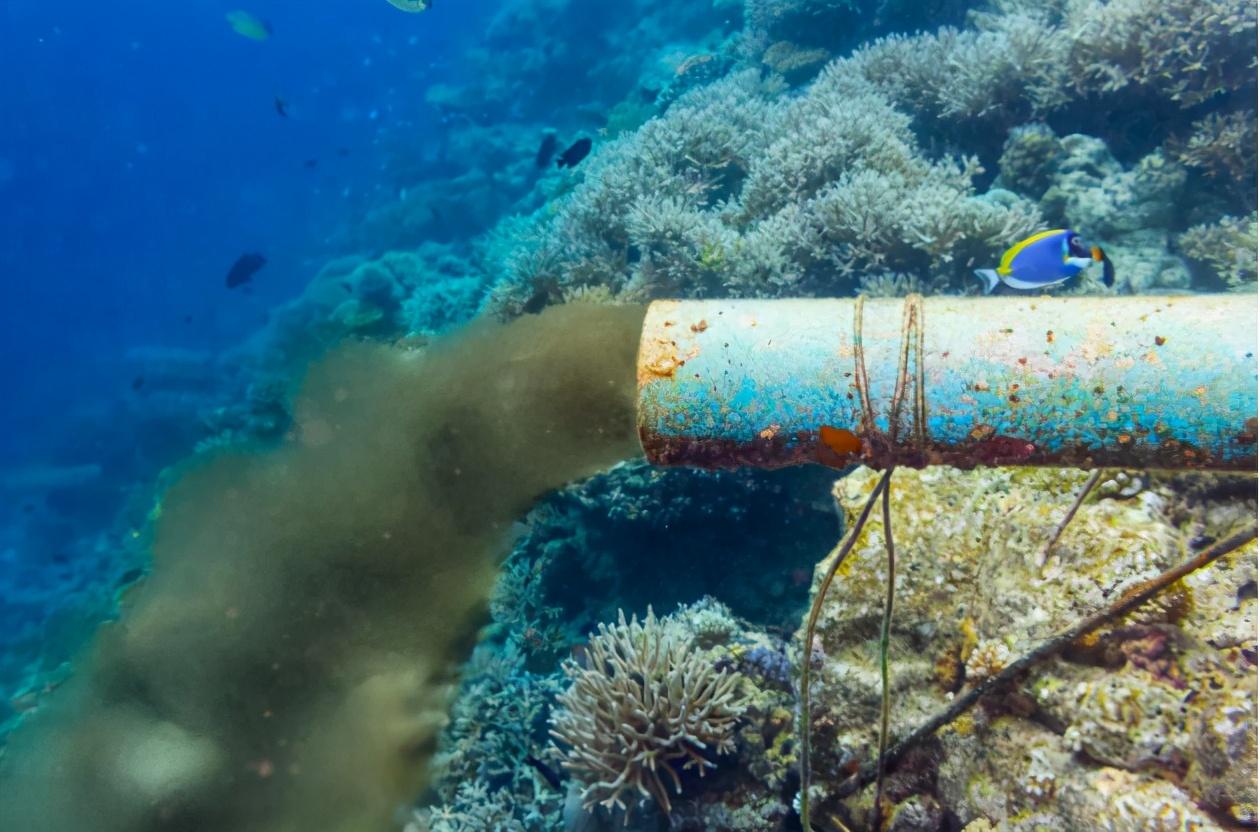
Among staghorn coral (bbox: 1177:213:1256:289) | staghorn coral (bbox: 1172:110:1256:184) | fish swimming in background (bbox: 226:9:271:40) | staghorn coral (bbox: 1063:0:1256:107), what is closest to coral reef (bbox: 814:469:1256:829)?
staghorn coral (bbox: 1177:213:1256:289)

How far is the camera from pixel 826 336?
1.96 meters

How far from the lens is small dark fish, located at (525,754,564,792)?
4.17 metres

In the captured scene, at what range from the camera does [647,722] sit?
3.26 meters

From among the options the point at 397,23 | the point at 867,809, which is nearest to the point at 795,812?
the point at 867,809

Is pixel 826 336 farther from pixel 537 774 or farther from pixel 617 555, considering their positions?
pixel 537 774

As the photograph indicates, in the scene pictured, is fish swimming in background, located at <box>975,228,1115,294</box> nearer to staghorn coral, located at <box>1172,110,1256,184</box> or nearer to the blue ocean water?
the blue ocean water

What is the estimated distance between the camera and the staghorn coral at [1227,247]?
4.94 metres

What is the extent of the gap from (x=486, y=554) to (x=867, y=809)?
291 cm

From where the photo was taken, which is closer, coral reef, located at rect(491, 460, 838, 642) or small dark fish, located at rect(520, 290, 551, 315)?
coral reef, located at rect(491, 460, 838, 642)

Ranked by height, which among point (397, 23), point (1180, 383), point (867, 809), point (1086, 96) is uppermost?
point (397, 23)

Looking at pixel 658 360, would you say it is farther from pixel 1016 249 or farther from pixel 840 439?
pixel 1016 249

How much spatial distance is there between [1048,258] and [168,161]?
62945mm

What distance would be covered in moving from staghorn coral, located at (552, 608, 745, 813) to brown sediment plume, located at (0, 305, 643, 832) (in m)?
1.41

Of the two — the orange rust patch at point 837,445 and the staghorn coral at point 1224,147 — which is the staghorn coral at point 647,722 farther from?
the staghorn coral at point 1224,147
